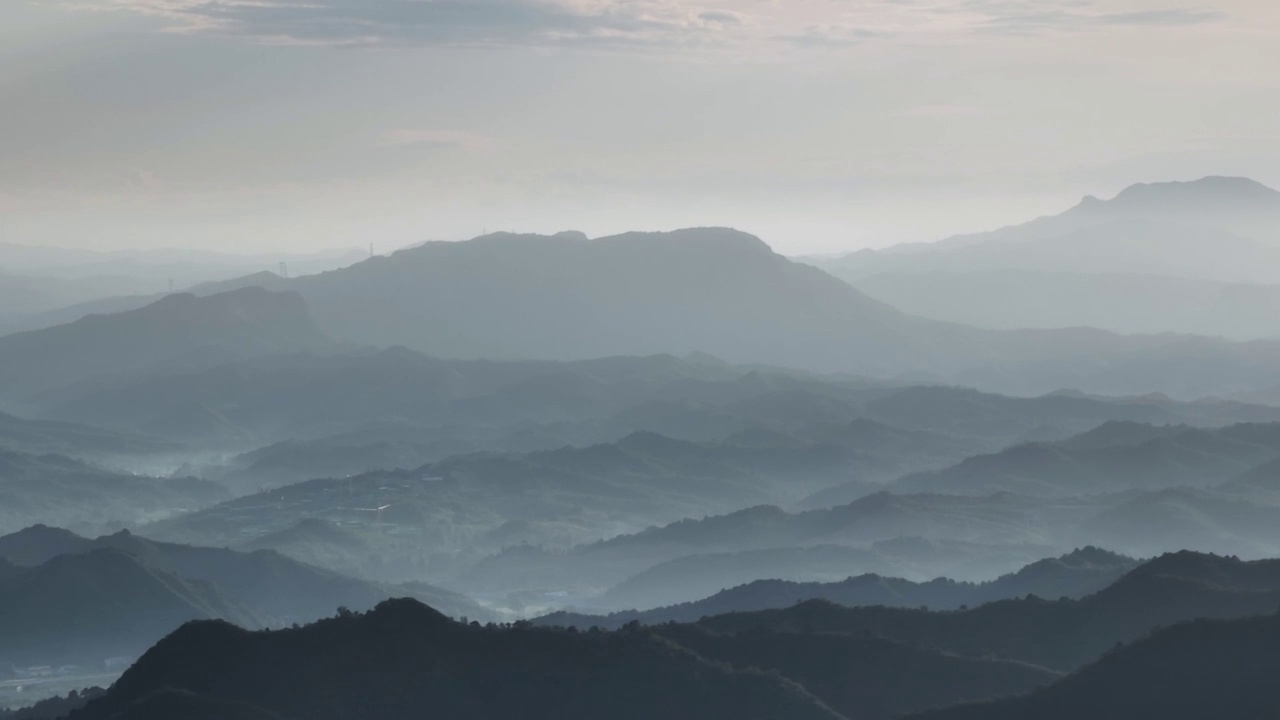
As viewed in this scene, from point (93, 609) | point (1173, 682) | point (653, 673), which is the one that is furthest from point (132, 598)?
point (1173, 682)

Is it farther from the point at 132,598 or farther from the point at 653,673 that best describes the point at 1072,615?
the point at 132,598

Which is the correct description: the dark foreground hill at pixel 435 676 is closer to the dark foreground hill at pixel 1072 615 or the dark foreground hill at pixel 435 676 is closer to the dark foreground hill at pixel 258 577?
the dark foreground hill at pixel 1072 615

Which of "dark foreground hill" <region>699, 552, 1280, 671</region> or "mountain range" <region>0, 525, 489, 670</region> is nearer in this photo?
"dark foreground hill" <region>699, 552, 1280, 671</region>

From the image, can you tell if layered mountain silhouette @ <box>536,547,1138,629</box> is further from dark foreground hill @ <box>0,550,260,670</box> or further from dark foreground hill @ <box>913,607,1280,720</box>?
dark foreground hill @ <box>913,607,1280,720</box>

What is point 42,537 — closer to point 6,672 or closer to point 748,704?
point 6,672

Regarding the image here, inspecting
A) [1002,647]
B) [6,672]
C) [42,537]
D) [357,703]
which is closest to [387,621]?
[357,703]

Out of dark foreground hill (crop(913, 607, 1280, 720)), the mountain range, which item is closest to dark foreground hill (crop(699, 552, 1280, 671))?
dark foreground hill (crop(913, 607, 1280, 720))

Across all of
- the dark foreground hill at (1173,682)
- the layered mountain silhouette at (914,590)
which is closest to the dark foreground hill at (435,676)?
the dark foreground hill at (1173,682)
